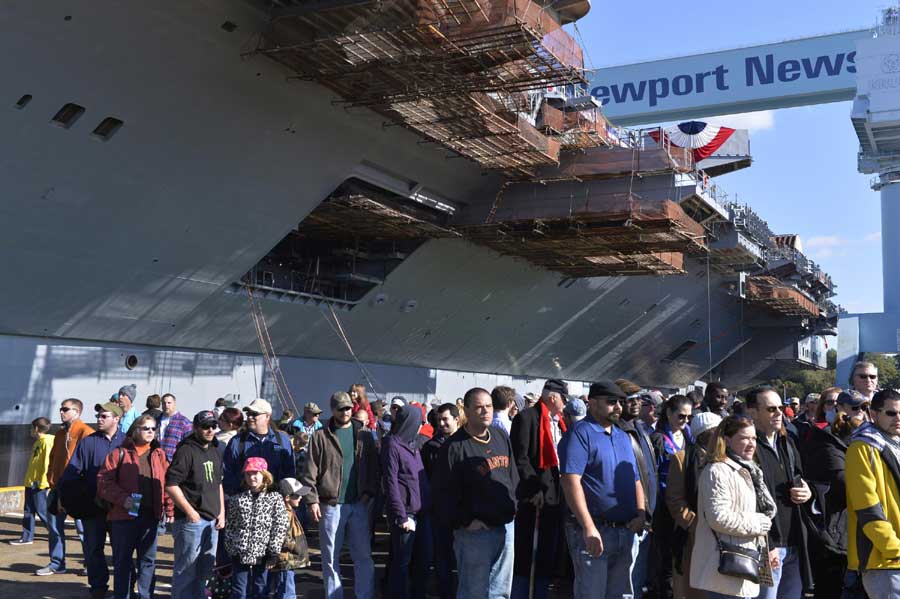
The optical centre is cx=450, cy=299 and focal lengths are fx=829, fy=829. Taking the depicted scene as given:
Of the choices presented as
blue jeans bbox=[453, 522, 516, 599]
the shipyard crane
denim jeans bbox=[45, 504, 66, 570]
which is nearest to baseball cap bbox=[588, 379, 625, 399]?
blue jeans bbox=[453, 522, 516, 599]

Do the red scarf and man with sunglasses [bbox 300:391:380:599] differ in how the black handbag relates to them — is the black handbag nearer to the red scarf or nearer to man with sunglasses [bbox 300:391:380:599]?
the red scarf

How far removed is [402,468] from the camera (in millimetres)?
6516

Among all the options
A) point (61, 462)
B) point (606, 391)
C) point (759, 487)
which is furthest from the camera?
point (61, 462)

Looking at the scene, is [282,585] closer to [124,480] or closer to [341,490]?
[341,490]

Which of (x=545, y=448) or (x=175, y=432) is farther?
(x=175, y=432)

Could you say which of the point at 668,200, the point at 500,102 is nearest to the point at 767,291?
the point at 668,200

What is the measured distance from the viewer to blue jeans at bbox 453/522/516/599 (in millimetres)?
5199

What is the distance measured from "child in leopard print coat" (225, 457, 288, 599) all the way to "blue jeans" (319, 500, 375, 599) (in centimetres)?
51

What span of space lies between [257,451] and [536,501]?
2.31 meters

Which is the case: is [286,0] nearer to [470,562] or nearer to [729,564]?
[470,562]

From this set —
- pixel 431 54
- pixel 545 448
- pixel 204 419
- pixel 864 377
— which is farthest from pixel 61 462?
pixel 864 377

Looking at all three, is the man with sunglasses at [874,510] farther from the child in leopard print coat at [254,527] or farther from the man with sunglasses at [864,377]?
the child in leopard print coat at [254,527]

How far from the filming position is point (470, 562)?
Result: 17.1ft

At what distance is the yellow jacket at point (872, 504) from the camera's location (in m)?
4.11
